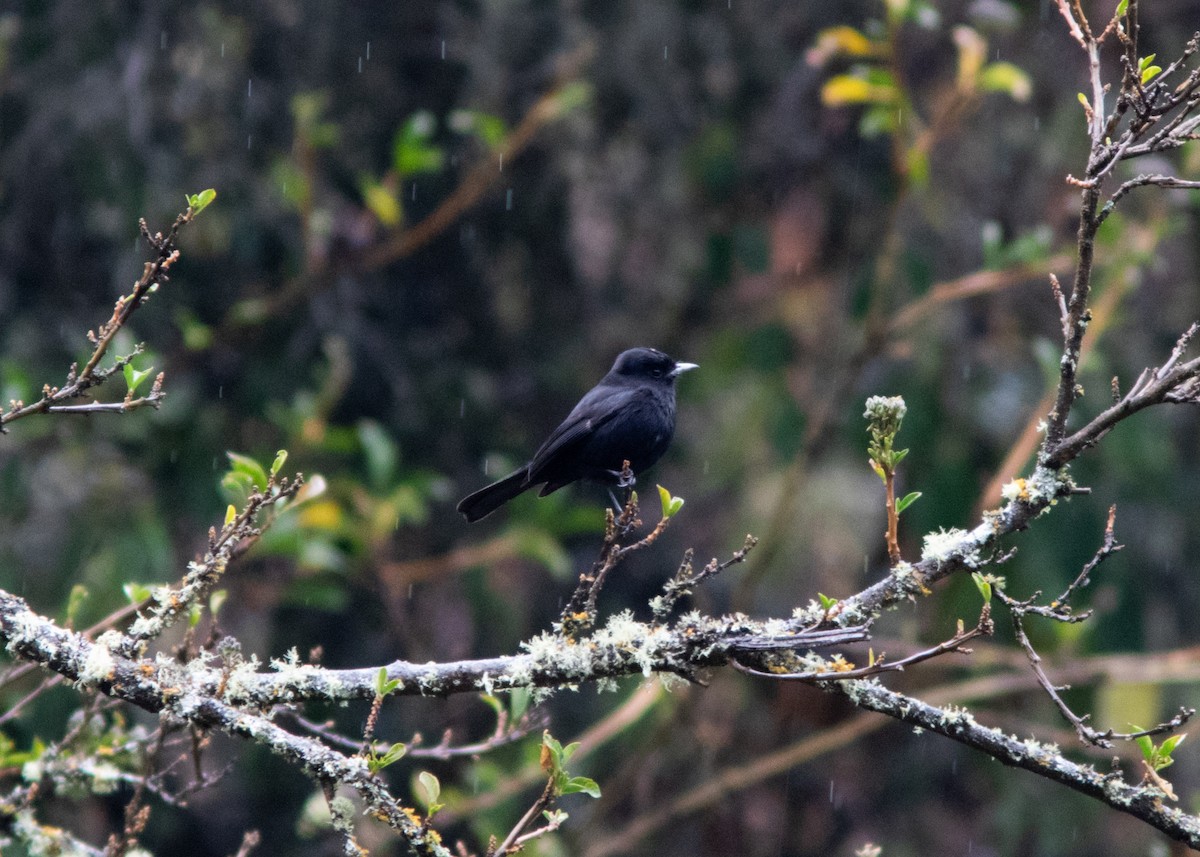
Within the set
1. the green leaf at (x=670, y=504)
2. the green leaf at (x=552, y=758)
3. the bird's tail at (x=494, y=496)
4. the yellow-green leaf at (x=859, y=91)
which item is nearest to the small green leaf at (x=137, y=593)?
the green leaf at (x=552, y=758)

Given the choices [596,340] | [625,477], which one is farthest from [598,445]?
[596,340]

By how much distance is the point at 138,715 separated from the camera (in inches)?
174

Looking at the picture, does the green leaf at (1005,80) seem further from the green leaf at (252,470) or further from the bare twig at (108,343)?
the bare twig at (108,343)

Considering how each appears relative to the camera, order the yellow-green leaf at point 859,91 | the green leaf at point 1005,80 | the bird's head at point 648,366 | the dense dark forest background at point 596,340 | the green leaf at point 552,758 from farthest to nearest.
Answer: the dense dark forest background at point 596,340 → the yellow-green leaf at point 859,91 → the green leaf at point 1005,80 → the bird's head at point 648,366 → the green leaf at point 552,758

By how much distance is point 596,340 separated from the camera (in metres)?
6.57

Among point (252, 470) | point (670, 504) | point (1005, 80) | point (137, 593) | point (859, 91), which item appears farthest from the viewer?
point (859, 91)

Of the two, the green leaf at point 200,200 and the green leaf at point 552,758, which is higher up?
the green leaf at point 200,200

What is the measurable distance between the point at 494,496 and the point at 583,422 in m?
0.36

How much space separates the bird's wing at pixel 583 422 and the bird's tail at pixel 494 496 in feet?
0.13

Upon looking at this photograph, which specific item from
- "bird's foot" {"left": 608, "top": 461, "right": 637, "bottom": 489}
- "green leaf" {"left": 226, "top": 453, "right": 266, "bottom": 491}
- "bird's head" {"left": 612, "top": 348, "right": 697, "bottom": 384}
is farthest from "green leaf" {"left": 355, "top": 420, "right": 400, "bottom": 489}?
"green leaf" {"left": 226, "top": 453, "right": 266, "bottom": 491}

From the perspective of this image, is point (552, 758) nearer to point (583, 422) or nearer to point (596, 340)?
point (583, 422)

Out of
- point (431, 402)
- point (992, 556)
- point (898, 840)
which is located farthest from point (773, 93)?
point (992, 556)

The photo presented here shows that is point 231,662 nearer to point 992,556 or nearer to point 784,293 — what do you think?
point 992,556

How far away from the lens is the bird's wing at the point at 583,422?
3.83 metres
